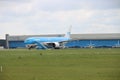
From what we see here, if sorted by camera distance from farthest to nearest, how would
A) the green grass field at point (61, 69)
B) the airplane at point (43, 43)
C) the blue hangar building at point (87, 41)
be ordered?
the blue hangar building at point (87, 41) → the airplane at point (43, 43) → the green grass field at point (61, 69)

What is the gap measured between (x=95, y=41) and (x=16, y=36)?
31996 millimetres

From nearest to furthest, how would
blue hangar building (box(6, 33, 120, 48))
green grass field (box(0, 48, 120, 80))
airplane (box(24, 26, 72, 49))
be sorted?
green grass field (box(0, 48, 120, 80)) < airplane (box(24, 26, 72, 49)) < blue hangar building (box(6, 33, 120, 48))

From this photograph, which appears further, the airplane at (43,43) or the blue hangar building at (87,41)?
the blue hangar building at (87,41)

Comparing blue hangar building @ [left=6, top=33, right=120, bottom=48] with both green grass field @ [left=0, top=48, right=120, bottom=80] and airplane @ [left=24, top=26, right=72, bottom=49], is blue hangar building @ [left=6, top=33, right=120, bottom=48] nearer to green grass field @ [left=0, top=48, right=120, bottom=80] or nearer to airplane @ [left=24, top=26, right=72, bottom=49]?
airplane @ [left=24, top=26, right=72, bottom=49]

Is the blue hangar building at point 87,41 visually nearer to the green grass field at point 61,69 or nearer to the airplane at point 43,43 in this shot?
the airplane at point 43,43

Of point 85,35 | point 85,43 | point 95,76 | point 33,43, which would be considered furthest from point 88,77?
point 85,35

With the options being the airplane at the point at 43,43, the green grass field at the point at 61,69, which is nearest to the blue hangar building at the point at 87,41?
the airplane at the point at 43,43

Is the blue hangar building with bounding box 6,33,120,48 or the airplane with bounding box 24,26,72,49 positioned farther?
the blue hangar building with bounding box 6,33,120,48

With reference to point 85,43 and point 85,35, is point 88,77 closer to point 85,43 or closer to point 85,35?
point 85,43

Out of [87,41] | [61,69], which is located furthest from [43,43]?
[61,69]

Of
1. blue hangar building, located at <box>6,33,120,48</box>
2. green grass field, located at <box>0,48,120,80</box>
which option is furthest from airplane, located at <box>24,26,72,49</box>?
green grass field, located at <box>0,48,120,80</box>

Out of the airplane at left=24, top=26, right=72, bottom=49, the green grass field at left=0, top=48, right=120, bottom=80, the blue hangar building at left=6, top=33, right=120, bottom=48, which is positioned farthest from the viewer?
the blue hangar building at left=6, top=33, right=120, bottom=48

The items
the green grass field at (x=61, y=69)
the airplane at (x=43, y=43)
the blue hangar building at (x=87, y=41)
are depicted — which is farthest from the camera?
A: the blue hangar building at (x=87, y=41)

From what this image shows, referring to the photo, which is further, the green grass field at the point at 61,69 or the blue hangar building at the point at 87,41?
the blue hangar building at the point at 87,41
